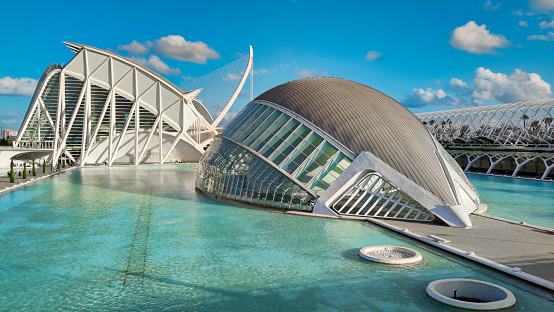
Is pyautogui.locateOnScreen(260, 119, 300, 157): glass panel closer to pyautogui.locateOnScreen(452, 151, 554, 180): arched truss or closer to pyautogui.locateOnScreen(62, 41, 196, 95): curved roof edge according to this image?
pyautogui.locateOnScreen(452, 151, 554, 180): arched truss

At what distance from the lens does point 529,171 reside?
50.6 m

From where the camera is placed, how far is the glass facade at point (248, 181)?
19516mm

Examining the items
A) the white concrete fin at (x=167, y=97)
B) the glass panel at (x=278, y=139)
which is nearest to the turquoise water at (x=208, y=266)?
the glass panel at (x=278, y=139)

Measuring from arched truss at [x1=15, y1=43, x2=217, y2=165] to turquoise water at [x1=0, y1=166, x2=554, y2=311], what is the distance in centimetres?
4157

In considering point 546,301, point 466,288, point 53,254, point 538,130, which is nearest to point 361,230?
point 466,288

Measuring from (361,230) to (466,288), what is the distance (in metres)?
6.30

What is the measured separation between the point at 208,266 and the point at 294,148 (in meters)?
10.1

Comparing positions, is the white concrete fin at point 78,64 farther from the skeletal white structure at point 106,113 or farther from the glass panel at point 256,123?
the glass panel at point 256,123

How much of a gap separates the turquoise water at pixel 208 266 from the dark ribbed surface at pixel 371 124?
383cm

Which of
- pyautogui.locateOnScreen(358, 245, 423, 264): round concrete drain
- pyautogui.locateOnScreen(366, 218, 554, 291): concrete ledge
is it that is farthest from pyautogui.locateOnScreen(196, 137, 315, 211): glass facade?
pyautogui.locateOnScreen(358, 245, 423, 264): round concrete drain

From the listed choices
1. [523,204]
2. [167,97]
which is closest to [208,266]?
[523,204]

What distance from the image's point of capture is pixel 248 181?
21625 millimetres

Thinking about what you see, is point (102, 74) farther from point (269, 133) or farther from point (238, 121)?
point (269, 133)

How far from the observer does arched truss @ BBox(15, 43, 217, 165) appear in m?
56.7
